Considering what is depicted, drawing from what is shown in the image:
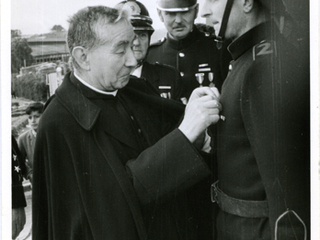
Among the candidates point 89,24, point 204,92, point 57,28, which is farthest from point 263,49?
point 57,28

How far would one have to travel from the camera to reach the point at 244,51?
2.05 m

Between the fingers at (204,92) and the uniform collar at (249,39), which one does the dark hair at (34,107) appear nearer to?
the fingers at (204,92)

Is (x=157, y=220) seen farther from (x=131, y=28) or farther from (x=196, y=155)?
(x=131, y=28)

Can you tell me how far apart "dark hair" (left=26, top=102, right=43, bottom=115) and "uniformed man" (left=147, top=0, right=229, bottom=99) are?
0.66 m

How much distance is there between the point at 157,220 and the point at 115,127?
550 millimetres

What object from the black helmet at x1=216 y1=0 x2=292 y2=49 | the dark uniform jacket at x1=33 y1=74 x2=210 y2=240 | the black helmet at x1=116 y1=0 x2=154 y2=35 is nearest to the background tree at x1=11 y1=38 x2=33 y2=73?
the dark uniform jacket at x1=33 y1=74 x2=210 y2=240

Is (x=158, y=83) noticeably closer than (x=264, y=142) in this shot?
No

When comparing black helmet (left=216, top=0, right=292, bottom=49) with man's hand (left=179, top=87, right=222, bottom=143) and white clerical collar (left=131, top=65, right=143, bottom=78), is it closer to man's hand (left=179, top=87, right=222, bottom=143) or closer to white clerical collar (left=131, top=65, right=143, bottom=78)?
man's hand (left=179, top=87, right=222, bottom=143)

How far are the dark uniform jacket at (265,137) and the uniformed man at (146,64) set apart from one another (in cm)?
30

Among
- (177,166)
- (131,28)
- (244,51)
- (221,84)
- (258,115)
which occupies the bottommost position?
(177,166)

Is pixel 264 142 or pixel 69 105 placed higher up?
pixel 69 105

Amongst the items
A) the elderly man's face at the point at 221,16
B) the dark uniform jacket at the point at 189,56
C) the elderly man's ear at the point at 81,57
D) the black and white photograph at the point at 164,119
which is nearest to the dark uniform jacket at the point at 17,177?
the black and white photograph at the point at 164,119

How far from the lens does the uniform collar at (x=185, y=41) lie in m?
2.21

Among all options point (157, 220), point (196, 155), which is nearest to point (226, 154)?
point (196, 155)
